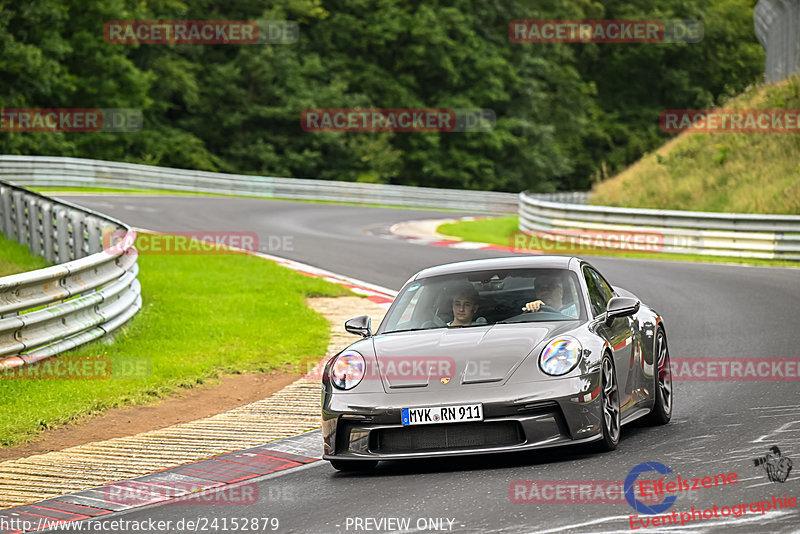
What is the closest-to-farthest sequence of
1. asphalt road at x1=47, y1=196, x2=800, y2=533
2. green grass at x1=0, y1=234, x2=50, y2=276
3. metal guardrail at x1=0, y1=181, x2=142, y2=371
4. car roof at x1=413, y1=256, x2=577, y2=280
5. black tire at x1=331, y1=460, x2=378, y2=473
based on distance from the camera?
asphalt road at x1=47, y1=196, x2=800, y2=533, black tire at x1=331, y1=460, x2=378, y2=473, car roof at x1=413, y1=256, x2=577, y2=280, metal guardrail at x1=0, y1=181, x2=142, y2=371, green grass at x1=0, y1=234, x2=50, y2=276

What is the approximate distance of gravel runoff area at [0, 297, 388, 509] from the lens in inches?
297

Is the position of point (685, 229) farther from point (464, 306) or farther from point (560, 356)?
point (560, 356)

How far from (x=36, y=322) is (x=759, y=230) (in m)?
15.3

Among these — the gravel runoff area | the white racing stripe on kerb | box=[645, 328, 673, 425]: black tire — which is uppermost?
box=[645, 328, 673, 425]: black tire

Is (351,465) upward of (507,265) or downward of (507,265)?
downward

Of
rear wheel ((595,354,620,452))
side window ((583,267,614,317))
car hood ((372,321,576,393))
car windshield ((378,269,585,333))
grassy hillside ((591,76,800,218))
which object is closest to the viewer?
car hood ((372,321,576,393))

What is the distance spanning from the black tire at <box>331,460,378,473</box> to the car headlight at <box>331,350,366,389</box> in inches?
Answer: 18.2

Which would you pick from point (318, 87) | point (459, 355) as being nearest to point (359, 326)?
point (459, 355)

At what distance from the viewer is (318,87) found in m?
56.5

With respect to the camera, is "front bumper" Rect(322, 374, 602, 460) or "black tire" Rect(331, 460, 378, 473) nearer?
"front bumper" Rect(322, 374, 602, 460)

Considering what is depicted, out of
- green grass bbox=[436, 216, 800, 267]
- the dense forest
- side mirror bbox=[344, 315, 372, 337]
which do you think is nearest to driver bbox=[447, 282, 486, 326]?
side mirror bbox=[344, 315, 372, 337]

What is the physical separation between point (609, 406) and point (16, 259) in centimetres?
1249

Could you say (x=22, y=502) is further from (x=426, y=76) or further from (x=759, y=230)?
(x=426, y=76)

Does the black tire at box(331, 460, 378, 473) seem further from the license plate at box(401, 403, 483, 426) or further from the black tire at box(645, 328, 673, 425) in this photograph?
the black tire at box(645, 328, 673, 425)
